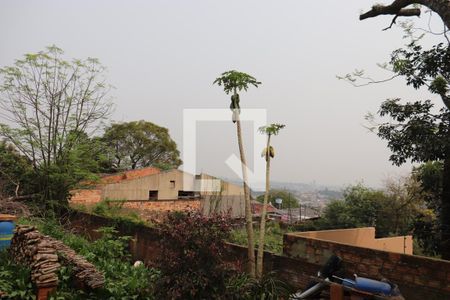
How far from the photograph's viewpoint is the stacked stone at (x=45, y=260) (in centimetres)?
459

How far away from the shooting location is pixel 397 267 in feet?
15.2

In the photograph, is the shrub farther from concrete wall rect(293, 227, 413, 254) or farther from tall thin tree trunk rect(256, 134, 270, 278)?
concrete wall rect(293, 227, 413, 254)

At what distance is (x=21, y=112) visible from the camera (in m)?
10.4

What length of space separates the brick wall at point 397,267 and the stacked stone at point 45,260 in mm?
3097

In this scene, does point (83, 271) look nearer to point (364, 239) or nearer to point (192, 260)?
point (192, 260)

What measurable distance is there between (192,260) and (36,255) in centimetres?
228

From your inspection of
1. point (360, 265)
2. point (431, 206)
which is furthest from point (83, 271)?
A: point (431, 206)

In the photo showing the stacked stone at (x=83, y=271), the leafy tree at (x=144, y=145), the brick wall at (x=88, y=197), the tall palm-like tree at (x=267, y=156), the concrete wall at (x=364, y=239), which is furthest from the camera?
the leafy tree at (x=144, y=145)

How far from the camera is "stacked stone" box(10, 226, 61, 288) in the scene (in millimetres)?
4547

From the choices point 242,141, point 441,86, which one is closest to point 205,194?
point 242,141

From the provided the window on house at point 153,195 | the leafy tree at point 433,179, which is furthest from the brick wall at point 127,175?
the leafy tree at point 433,179

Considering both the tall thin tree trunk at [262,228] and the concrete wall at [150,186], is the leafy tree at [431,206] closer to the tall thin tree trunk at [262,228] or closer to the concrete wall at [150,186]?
the tall thin tree trunk at [262,228]

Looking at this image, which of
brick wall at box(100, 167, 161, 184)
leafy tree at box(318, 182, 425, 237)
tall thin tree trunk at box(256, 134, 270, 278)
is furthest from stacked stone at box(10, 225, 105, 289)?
brick wall at box(100, 167, 161, 184)

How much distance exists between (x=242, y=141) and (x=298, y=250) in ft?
6.26
